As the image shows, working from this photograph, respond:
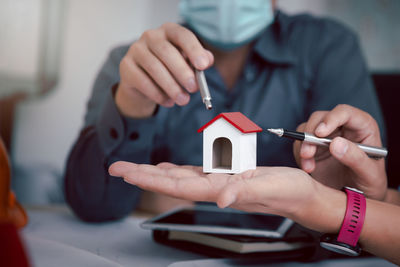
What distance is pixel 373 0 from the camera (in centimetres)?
146

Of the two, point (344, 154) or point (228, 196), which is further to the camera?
point (344, 154)

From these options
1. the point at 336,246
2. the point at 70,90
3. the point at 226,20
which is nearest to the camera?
the point at 336,246

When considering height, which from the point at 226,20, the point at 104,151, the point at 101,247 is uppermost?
the point at 226,20

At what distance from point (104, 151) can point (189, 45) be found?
0.24 meters

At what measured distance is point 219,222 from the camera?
57 centimetres

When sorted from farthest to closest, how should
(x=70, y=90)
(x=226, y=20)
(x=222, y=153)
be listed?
(x=70, y=90), (x=226, y=20), (x=222, y=153)

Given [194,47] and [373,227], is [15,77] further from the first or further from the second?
[373,227]

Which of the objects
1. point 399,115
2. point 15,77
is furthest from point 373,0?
point 15,77

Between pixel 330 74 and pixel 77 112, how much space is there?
0.63 metres

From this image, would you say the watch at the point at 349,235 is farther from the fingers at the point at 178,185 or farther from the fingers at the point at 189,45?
the fingers at the point at 189,45

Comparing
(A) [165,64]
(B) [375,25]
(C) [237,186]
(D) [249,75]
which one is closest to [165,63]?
(A) [165,64]

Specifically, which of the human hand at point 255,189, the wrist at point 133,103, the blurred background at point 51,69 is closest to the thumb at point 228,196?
the human hand at point 255,189

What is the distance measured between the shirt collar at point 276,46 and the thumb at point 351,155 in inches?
15.1

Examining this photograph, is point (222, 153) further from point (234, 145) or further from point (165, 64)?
point (165, 64)
